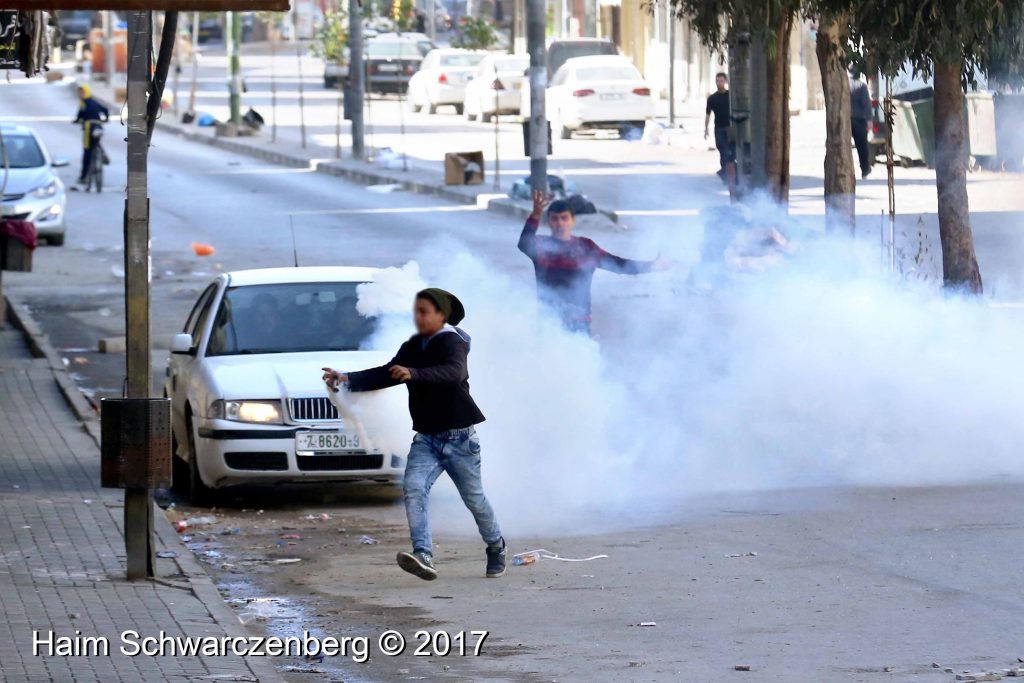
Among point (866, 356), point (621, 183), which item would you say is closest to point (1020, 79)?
point (866, 356)

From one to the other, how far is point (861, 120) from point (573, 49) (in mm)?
18631

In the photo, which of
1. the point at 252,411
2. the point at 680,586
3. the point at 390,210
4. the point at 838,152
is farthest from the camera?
the point at 390,210

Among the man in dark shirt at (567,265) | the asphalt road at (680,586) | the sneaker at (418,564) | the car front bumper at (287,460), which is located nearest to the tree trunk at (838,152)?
the man in dark shirt at (567,265)

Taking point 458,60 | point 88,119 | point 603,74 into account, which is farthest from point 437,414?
point 458,60

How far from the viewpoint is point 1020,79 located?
14.2 m

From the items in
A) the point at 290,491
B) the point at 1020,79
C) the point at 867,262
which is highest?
the point at 1020,79

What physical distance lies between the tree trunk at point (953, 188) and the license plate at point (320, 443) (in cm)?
590

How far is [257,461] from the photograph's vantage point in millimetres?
10781

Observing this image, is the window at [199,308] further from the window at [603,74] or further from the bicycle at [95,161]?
the window at [603,74]

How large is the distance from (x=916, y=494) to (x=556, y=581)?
8.59ft

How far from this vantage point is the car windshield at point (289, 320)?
11.6m

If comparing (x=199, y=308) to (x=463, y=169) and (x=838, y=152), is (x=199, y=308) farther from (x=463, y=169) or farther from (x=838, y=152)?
(x=463, y=169)

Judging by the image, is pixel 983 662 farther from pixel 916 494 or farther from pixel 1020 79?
pixel 1020 79

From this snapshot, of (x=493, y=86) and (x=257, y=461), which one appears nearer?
(x=257, y=461)
